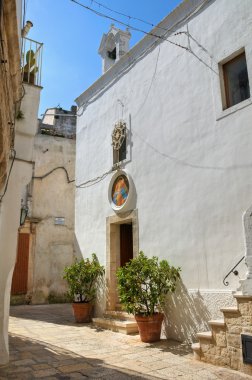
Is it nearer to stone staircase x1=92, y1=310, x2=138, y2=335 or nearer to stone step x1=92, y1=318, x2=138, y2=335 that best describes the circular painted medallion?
stone staircase x1=92, y1=310, x2=138, y2=335

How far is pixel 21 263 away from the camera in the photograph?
42.7 feet

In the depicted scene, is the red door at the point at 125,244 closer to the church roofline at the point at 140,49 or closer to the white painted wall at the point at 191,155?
the white painted wall at the point at 191,155

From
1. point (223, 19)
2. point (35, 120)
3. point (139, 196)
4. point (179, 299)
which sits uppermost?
point (223, 19)

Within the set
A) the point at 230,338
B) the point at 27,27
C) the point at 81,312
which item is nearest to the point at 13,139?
the point at 27,27

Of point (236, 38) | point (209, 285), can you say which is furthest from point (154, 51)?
point (209, 285)

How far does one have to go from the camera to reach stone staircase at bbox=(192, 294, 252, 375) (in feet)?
13.5

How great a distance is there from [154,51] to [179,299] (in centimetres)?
546

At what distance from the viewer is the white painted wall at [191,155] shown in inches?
216

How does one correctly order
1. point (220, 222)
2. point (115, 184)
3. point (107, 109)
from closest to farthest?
point (220, 222)
point (115, 184)
point (107, 109)

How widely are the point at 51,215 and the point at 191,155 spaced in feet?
29.5

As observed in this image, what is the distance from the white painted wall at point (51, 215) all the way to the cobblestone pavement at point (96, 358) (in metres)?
6.05

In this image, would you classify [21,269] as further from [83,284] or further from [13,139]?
[13,139]

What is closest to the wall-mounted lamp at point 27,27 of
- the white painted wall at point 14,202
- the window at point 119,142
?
the white painted wall at point 14,202

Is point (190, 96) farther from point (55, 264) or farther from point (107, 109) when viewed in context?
point (55, 264)
